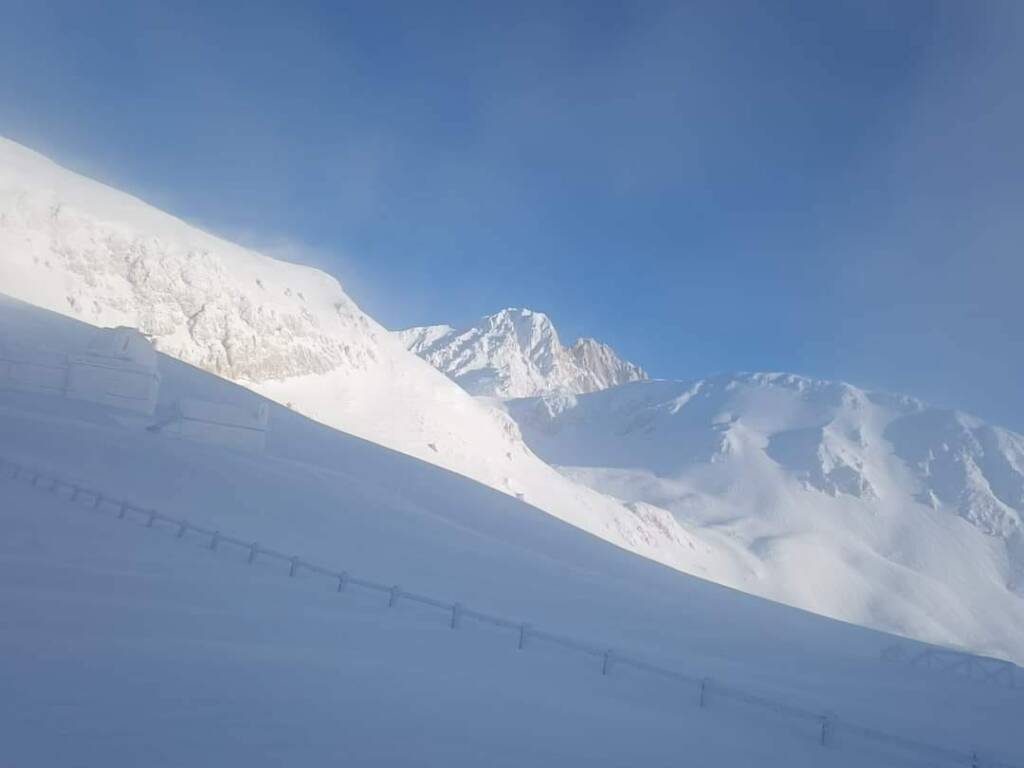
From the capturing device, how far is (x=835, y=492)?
143 metres

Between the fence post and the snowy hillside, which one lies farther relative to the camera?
the fence post

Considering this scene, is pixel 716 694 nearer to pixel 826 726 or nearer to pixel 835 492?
pixel 826 726

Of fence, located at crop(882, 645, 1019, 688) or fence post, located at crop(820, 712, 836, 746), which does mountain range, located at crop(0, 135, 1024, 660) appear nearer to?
fence, located at crop(882, 645, 1019, 688)

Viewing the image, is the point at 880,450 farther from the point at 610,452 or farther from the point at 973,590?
the point at 610,452

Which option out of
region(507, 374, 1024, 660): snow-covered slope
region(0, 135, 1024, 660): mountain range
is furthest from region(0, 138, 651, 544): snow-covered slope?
region(507, 374, 1024, 660): snow-covered slope

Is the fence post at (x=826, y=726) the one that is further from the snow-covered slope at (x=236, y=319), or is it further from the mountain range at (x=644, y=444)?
the snow-covered slope at (x=236, y=319)

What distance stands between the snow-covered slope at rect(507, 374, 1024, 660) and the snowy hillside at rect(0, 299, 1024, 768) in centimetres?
7121

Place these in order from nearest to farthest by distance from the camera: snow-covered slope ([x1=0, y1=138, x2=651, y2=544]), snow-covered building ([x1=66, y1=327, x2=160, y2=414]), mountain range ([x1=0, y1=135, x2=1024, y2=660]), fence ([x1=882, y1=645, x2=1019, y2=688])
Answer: fence ([x1=882, y1=645, x2=1019, y2=688]) < snow-covered building ([x1=66, y1=327, x2=160, y2=414]) < snow-covered slope ([x1=0, y1=138, x2=651, y2=544]) < mountain range ([x1=0, y1=135, x2=1024, y2=660])

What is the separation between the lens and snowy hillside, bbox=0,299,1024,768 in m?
6.81

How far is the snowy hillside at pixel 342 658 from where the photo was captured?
681 centimetres

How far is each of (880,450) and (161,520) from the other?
182 metres

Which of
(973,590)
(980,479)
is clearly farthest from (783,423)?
(973,590)

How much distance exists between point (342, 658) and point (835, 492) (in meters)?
152

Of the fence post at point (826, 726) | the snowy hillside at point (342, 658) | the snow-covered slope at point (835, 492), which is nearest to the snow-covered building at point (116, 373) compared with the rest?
the snowy hillside at point (342, 658)
